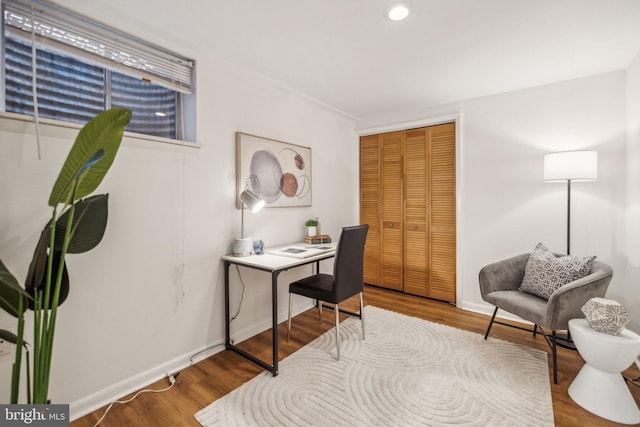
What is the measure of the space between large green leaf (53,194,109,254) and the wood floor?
Result: 1.01m

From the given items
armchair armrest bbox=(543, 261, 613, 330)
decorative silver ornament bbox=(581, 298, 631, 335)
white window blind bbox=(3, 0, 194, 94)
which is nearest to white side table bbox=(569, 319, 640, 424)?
decorative silver ornament bbox=(581, 298, 631, 335)

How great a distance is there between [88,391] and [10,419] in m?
0.54

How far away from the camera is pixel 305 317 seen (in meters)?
2.92

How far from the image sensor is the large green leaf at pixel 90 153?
1.04 meters

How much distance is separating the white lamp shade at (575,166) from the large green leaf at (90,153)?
295 centimetres

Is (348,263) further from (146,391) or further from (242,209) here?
(146,391)

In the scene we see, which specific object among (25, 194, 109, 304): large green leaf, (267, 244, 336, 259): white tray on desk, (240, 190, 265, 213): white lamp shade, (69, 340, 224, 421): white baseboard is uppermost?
(240, 190, 265, 213): white lamp shade

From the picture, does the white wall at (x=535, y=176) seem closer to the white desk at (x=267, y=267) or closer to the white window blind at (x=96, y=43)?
the white desk at (x=267, y=267)

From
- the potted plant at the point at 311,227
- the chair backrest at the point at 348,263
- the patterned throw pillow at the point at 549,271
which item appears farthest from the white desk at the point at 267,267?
the patterned throw pillow at the point at 549,271

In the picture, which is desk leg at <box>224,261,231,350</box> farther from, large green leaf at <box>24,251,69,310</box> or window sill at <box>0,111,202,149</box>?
window sill at <box>0,111,202,149</box>

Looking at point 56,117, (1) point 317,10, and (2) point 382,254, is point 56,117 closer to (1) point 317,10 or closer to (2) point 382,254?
(1) point 317,10

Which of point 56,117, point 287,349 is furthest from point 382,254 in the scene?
point 56,117

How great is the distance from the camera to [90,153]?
1.05 metres

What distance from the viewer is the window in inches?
57.6
